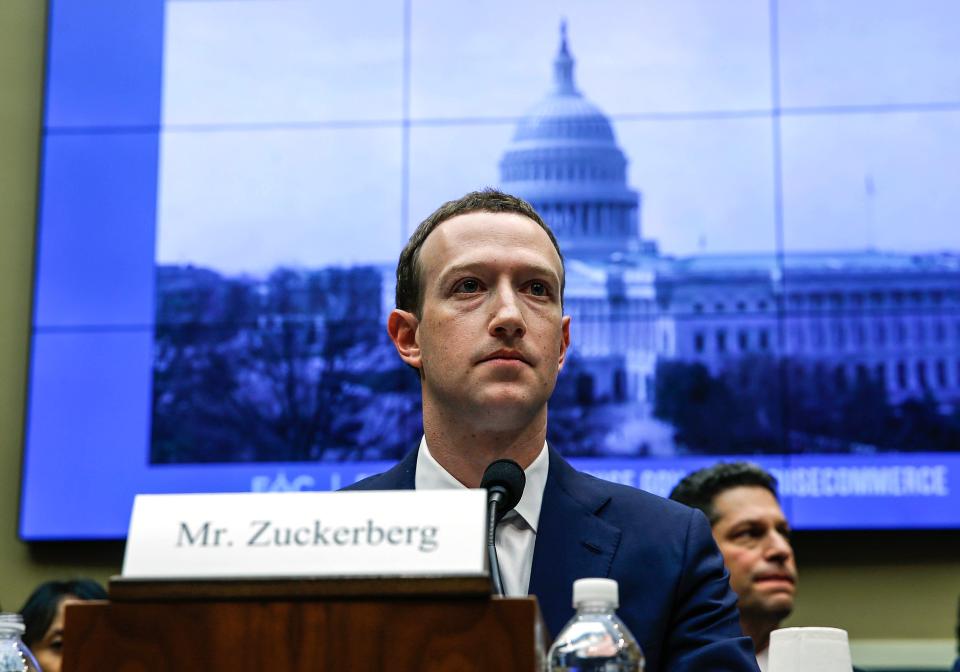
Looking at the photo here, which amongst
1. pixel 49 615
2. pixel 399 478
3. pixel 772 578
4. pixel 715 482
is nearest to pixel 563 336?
pixel 399 478

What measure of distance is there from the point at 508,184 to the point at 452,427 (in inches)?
137

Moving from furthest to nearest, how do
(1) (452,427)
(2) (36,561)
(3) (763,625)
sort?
(2) (36,561)
(3) (763,625)
(1) (452,427)

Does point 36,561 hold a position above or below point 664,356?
below

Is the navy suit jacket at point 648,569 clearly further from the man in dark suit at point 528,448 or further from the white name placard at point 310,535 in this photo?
the white name placard at point 310,535

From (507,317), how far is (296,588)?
2.58ft

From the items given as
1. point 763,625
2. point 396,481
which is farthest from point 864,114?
point 396,481

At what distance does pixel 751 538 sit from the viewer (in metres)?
3.95

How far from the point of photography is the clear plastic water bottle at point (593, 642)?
1.33 m

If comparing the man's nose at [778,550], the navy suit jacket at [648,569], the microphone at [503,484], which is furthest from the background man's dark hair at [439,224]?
the man's nose at [778,550]

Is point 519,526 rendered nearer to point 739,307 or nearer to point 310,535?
point 310,535

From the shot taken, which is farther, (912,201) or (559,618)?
(912,201)

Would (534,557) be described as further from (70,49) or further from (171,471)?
(70,49)

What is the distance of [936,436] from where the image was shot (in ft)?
17.0

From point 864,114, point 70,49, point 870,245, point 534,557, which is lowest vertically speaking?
point 534,557
